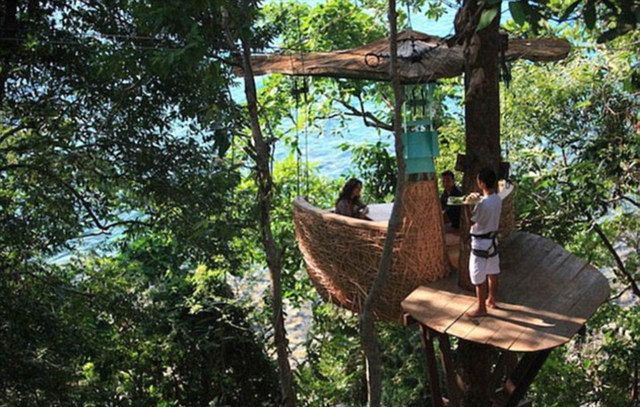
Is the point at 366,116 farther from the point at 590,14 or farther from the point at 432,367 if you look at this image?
the point at 590,14

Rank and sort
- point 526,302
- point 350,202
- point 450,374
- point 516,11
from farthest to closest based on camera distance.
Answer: point 350,202 → point 450,374 → point 526,302 → point 516,11

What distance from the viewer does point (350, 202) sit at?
4496 millimetres

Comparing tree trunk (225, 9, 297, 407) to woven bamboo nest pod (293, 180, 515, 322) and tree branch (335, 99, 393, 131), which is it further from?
tree branch (335, 99, 393, 131)

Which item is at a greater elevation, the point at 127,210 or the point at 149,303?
the point at 127,210

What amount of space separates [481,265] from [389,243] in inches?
25.4

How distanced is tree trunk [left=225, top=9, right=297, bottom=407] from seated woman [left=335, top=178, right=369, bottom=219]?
3.35 ft

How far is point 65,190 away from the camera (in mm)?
4398

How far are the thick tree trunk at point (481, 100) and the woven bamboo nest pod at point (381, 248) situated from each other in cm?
21

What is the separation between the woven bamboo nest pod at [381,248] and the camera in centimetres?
376

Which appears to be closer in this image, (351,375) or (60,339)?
(60,339)

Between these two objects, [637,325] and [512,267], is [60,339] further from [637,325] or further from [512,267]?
[637,325]

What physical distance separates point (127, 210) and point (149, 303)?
1.02 meters

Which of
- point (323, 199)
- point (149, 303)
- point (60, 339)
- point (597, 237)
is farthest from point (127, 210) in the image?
point (597, 237)

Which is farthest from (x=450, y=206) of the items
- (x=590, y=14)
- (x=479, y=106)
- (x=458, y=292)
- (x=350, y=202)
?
(x=590, y=14)
